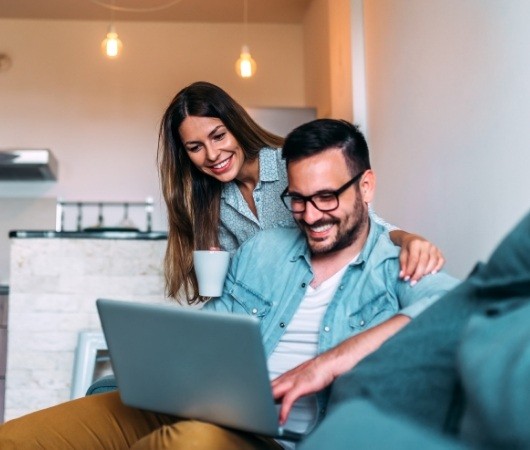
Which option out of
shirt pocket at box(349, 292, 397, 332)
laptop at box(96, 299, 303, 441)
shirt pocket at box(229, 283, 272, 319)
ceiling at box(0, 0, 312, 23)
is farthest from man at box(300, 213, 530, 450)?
ceiling at box(0, 0, 312, 23)

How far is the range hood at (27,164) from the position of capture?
5473mm

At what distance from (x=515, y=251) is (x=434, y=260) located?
82 cm

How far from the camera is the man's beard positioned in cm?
175

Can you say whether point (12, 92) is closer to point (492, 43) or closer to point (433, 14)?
point (433, 14)

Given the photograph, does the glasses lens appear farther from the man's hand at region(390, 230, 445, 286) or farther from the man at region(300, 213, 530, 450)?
the man at region(300, 213, 530, 450)

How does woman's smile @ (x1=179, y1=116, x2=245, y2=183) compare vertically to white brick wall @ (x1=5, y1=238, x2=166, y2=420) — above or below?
above

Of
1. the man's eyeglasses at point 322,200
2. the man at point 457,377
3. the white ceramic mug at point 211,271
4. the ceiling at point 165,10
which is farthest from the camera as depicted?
the ceiling at point 165,10

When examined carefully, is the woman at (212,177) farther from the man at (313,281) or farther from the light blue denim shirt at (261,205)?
the man at (313,281)

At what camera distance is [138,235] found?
3533mm

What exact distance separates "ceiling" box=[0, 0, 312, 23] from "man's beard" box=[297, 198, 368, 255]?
4413mm

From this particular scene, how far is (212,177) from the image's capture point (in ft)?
7.79

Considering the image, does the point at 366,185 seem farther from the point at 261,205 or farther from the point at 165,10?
the point at 165,10

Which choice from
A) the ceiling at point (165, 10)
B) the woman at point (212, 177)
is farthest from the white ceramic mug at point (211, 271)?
the ceiling at point (165, 10)

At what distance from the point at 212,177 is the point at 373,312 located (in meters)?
0.84
